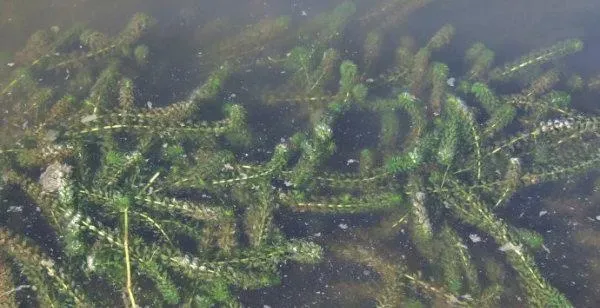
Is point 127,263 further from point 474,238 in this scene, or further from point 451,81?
point 451,81

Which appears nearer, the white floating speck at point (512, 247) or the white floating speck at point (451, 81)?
the white floating speck at point (512, 247)

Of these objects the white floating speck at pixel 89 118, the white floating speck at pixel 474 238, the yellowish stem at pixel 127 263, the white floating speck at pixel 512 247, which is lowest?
the white floating speck at pixel 474 238

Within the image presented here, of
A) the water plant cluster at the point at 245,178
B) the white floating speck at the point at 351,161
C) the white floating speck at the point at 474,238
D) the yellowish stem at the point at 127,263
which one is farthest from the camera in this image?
the white floating speck at the point at 351,161

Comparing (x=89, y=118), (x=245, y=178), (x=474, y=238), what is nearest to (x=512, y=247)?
(x=474, y=238)

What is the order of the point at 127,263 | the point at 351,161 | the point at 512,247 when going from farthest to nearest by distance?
the point at 351,161
the point at 512,247
the point at 127,263

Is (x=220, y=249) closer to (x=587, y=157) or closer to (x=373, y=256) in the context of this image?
(x=373, y=256)

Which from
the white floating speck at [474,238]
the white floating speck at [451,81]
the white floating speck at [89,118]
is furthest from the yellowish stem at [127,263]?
the white floating speck at [451,81]

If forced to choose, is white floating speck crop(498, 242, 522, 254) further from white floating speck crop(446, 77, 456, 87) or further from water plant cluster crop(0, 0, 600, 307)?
white floating speck crop(446, 77, 456, 87)

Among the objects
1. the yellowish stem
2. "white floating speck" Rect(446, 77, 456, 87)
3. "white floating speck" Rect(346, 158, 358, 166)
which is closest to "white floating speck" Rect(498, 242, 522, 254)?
"white floating speck" Rect(346, 158, 358, 166)

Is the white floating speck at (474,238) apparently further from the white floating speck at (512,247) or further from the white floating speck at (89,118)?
the white floating speck at (89,118)

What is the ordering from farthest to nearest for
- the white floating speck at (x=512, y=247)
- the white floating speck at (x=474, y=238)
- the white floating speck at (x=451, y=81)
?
the white floating speck at (x=451, y=81) < the white floating speck at (x=474, y=238) < the white floating speck at (x=512, y=247)
